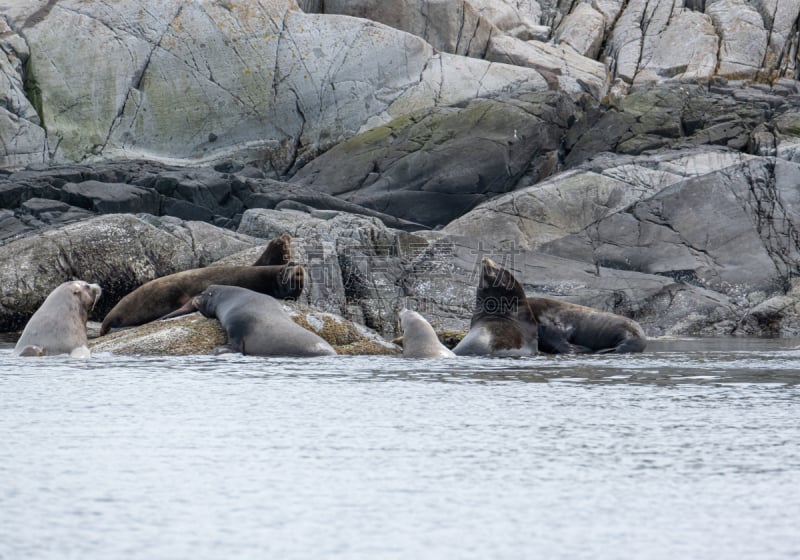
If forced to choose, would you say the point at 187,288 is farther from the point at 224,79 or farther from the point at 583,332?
the point at 224,79

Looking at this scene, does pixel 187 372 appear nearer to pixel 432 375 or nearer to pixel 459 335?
pixel 432 375

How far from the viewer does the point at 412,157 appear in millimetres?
28703

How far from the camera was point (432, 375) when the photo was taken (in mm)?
9602

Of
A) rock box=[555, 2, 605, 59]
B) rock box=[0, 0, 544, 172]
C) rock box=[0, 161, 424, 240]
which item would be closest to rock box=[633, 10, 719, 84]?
rock box=[555, 2, 605, 59]

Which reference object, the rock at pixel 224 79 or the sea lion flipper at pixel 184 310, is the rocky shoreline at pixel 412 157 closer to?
the rock at pixel 224 79

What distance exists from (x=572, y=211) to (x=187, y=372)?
15964mm

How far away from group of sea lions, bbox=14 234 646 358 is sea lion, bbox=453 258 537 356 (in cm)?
1

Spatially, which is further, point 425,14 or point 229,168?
point 425,14

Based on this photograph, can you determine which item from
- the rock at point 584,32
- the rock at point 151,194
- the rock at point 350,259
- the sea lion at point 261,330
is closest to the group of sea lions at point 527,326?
the sea lion at point 261,330

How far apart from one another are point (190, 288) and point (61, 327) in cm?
255

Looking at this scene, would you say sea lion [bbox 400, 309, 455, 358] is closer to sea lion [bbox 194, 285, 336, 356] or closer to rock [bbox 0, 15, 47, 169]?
sea lion [bbox 194, 285, 336, 356]

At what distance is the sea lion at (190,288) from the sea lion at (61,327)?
1517 mm

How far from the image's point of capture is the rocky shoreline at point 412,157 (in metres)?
19.2

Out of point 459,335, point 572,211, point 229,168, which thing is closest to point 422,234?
point 572,211
